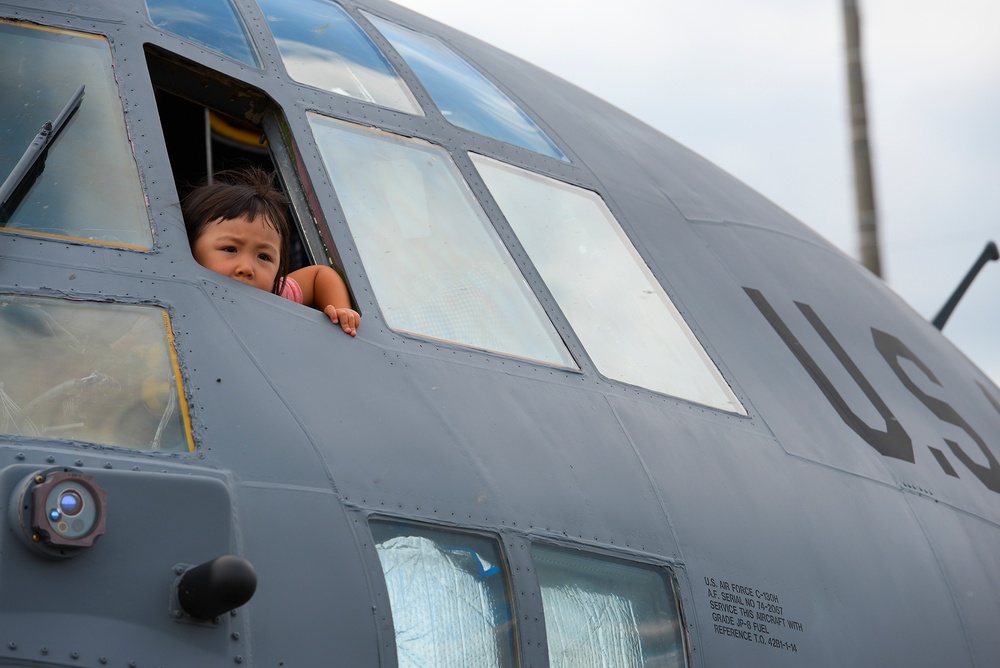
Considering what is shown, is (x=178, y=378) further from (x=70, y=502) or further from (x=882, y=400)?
(x=882, y=400)

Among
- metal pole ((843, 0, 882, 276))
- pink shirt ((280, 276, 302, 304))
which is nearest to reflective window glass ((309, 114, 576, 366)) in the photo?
pink shirt ((280, 276, 302, 304))

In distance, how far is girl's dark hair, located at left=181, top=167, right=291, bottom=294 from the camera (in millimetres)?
4809

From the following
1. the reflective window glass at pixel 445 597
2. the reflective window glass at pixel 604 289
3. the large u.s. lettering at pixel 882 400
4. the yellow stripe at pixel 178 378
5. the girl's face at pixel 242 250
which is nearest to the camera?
the yellow stripe at pixel 178 378

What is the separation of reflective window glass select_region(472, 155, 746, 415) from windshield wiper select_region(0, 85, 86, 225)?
200 cm

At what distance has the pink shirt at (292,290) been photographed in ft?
16.0

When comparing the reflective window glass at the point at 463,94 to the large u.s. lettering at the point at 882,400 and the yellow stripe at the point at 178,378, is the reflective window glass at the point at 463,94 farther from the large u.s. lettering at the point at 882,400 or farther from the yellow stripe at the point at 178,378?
the yellow stripe at the point at 178,378

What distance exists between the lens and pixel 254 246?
4.76 metres

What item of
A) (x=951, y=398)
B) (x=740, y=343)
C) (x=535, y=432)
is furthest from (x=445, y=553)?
(x=951, y=398)

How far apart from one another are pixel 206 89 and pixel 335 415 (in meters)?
1.75

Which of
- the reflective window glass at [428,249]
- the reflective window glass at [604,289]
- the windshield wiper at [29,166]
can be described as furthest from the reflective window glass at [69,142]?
the reflective window glass at [604,289]

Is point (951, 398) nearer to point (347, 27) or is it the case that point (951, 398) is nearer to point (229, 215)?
point (347, 27)

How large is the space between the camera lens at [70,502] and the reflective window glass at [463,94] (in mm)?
3177

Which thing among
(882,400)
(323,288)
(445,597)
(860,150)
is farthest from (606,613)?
(860,150)

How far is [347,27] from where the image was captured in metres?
6.45
